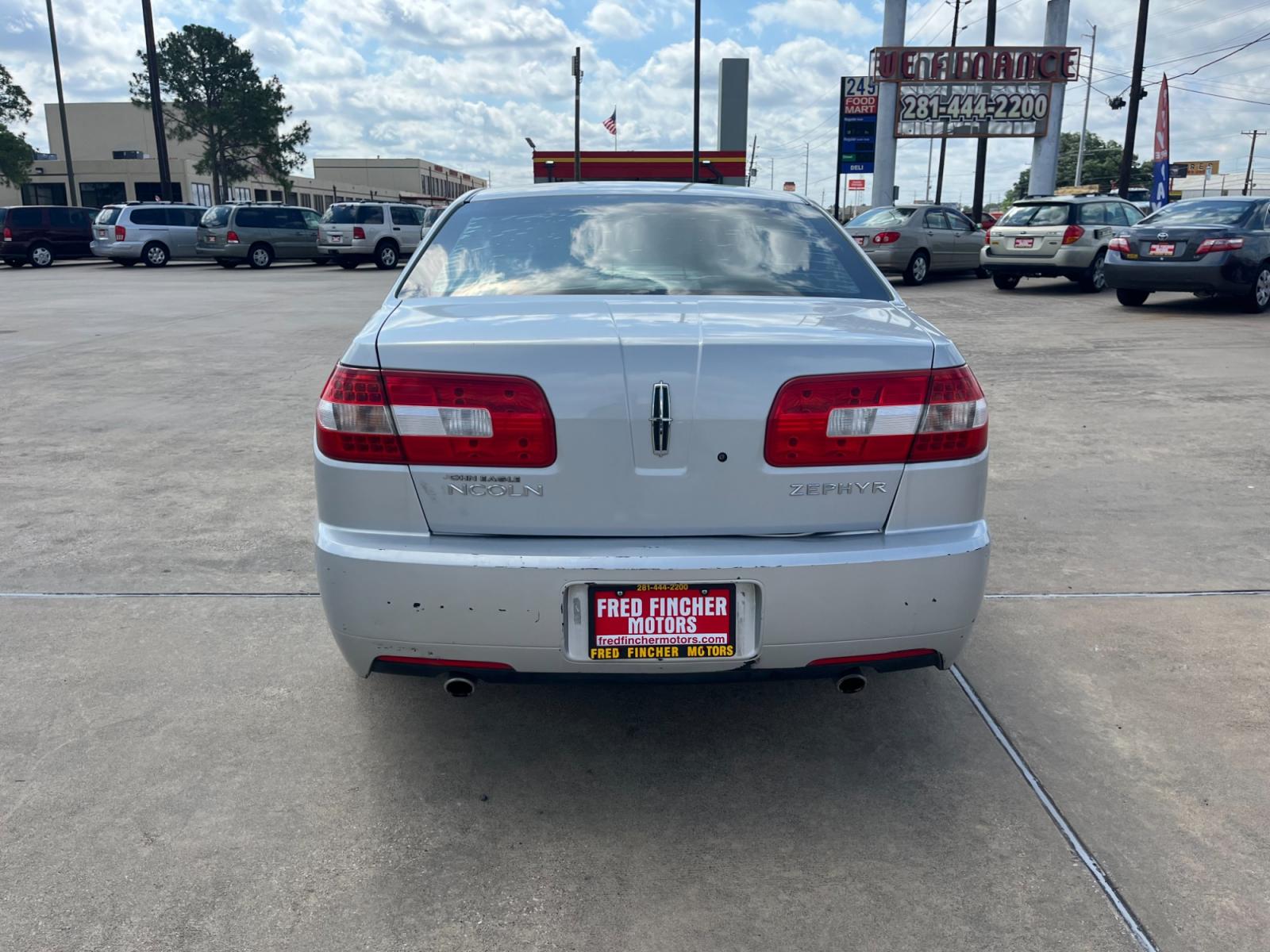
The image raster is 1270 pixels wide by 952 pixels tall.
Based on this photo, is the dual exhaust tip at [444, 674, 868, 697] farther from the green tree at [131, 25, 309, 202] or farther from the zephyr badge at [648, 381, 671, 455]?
the green tree at [131, 25, 309, 202]

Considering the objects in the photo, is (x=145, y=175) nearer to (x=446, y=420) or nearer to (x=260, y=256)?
(x=260, y=256)

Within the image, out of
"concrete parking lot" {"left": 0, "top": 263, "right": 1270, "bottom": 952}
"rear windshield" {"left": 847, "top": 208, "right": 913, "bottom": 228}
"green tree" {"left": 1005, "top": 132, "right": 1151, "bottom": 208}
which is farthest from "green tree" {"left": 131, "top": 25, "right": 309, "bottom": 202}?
"green tree" {"left": 1005, "top": 132, "right": 1151, "bottom": 208}

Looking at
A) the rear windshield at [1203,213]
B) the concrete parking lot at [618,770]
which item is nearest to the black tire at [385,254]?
the rear windshield at [1203,213]

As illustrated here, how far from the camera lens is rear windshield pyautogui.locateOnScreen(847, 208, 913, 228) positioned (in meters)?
18.7

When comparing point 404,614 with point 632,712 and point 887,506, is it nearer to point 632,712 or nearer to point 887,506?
point 632,712

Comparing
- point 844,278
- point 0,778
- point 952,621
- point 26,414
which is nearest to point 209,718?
point 0,778

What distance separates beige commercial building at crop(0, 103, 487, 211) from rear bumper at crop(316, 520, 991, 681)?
1878 inches

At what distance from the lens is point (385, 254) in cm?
2722

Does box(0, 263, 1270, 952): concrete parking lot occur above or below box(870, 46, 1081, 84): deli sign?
below

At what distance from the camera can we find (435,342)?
257 cm

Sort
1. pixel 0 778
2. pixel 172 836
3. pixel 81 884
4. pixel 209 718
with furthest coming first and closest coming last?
pixel 209 718, pixel 0 778, pixel 172 836, pixel 81 884

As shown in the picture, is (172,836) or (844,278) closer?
(172,836)

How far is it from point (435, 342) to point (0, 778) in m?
1.72

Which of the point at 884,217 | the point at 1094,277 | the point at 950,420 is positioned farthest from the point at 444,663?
the point at 884,217
